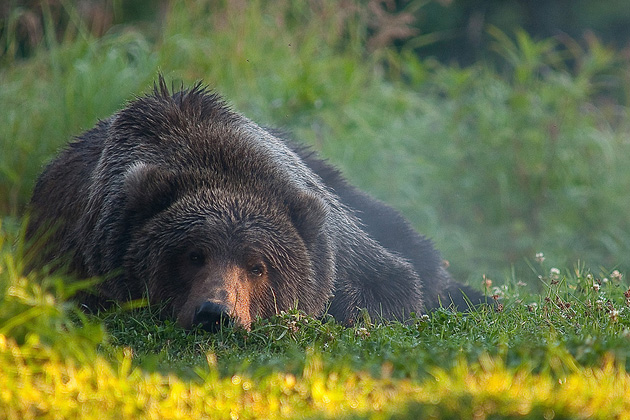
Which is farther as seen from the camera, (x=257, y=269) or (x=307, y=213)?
(x=307, y=213)

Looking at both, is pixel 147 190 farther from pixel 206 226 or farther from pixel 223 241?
pixel 223 241

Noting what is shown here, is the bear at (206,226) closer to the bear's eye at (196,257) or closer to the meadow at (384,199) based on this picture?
the bear's eye at (196,257)

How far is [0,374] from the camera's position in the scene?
3164 mm

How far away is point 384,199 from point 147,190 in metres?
4.92

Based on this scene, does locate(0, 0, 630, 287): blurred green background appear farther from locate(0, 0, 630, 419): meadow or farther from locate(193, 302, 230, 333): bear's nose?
locate(193, 302, 230, 333): bear's nose

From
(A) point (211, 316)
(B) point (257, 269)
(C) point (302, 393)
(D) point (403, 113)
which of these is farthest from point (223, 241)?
(D) point (403, 113)

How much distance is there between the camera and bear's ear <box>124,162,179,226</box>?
5.04 m

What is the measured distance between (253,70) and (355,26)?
1.84 meters

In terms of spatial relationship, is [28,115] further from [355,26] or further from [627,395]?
[627,395]

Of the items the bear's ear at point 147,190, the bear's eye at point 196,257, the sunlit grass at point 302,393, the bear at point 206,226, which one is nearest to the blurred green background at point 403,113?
the bear at point 206,226

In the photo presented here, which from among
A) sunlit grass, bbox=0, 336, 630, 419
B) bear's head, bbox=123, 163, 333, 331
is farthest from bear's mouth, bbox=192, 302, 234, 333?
sunlit grass, bbox=0, 336, 630, 419

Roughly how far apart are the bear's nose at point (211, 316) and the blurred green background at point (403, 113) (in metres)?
4.69

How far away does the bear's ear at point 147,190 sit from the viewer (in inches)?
199

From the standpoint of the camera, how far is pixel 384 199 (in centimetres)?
962
